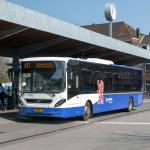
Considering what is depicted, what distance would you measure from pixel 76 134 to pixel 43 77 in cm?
423

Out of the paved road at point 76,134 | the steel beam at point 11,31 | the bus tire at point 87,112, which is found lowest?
the paved road at point 76,134

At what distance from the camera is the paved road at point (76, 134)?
12.1 metres

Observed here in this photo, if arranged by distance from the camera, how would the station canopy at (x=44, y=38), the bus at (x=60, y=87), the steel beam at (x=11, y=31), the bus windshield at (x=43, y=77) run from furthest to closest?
the steel beam at (x=11, y=31)
the station canopy at (x=44, y=38)
the bus windshield at (x=43, y=77)
the bus at (x=60, y=87)

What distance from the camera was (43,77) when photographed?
1841 centimetres

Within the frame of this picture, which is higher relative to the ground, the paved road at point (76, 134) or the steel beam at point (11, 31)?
the steel beam at point (11, 31)

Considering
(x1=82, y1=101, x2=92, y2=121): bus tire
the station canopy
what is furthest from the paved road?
the station canopy

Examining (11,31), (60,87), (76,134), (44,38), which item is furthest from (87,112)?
(44,38)

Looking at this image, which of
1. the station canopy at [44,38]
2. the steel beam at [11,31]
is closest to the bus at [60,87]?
the station canopy at [44,38]

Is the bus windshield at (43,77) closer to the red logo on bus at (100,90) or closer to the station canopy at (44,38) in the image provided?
the station canopy at (44,38)

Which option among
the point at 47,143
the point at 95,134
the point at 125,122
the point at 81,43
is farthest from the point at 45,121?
the point at 81,43

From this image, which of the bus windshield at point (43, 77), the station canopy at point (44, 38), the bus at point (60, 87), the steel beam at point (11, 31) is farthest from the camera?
the steel beam at point (11, 31)

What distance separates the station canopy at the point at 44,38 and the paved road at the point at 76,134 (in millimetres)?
4107

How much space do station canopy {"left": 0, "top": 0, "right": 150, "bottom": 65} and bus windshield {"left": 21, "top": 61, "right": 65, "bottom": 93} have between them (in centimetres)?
223

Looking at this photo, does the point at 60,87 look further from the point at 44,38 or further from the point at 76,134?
the point at 44,38
